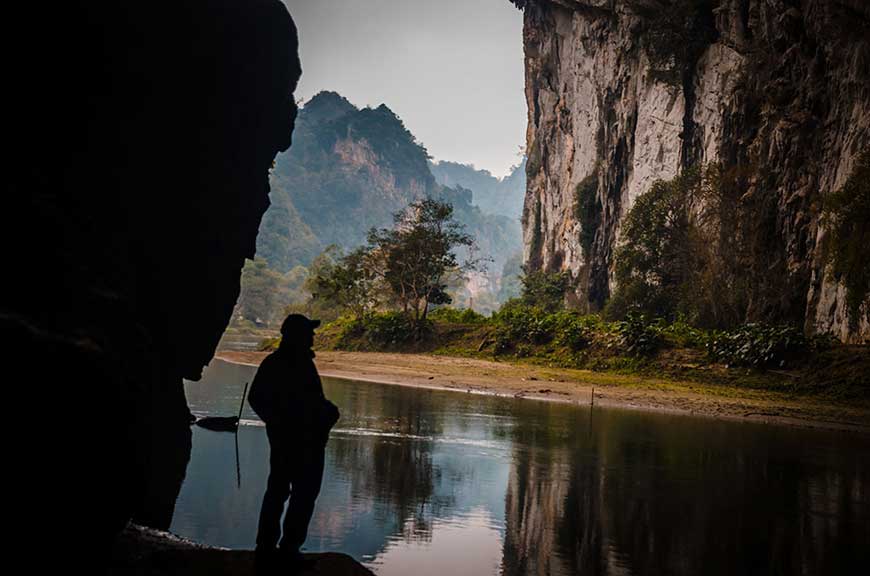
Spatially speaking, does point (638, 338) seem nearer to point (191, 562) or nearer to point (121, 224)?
point (121, 224)

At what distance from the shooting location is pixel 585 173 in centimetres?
5944

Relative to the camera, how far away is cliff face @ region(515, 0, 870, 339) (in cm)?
3127

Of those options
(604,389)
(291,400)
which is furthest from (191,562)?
(604,389)

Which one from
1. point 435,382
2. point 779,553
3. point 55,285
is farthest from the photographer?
point 435,382

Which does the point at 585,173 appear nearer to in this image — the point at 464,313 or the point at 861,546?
the point at 464,313

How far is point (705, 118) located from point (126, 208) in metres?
41.6

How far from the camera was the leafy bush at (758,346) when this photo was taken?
1089 inches

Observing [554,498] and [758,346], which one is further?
[758,346]

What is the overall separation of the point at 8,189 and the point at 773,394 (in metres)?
25.8

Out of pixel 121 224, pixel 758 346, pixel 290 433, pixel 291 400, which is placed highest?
pixel 121 224

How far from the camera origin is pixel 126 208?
6949 millimetres

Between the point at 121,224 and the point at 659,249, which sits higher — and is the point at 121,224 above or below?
below

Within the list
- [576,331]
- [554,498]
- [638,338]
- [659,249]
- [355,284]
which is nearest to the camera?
[554,498]

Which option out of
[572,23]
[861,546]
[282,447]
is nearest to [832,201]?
[861,546]
